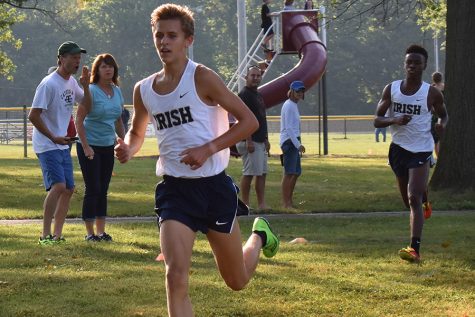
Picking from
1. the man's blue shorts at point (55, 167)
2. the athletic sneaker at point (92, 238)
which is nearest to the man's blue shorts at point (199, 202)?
the man's blue shorts at point (55, 167)

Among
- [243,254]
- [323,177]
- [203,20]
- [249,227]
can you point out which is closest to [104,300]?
[243,254]

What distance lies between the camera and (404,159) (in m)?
10.6

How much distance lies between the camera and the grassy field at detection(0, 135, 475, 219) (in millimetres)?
16000

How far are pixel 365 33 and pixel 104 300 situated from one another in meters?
83.1

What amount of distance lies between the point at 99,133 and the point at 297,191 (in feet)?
27.4

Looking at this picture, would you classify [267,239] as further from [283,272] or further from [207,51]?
[207,51]

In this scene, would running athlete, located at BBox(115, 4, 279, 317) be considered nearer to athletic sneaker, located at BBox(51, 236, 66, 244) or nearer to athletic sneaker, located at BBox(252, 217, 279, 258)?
athletic sneaker, located at BBox(252, 217, 279, 258)

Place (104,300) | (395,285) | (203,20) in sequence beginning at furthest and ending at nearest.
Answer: (203,20), (395,285), (104,300)

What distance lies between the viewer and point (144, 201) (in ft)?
57.3

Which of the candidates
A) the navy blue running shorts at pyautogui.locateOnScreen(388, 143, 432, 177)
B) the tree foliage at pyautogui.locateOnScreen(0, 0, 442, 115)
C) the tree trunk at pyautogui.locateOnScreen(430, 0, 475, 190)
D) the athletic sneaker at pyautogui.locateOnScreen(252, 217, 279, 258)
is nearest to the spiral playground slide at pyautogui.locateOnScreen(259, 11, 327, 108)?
the tree trunk at pyautogui.locateOnScreen(430, 0, 475, 190)

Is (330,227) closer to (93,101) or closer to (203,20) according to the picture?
(93,101)

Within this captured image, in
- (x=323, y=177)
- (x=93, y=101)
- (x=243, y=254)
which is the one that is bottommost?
(x=323, y=177)

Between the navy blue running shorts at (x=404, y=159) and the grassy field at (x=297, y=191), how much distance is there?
185 inches

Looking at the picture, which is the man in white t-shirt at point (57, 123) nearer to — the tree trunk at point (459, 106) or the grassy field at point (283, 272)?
the grassy field at point (283, 272)
